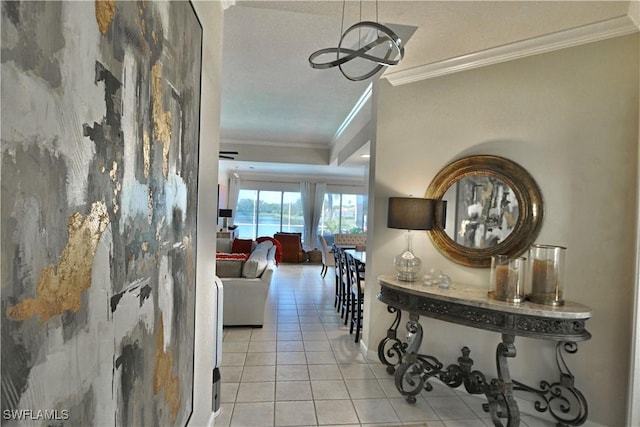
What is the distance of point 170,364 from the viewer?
124 centimetres

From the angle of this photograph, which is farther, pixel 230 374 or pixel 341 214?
pixel 341 214

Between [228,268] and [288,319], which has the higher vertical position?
[228,268]

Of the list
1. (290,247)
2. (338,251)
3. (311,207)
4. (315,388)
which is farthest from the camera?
(311,207)

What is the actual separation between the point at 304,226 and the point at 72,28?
1011 cm

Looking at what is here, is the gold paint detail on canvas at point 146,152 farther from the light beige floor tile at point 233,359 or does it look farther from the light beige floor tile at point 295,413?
the light beige floor tile at point 233,359

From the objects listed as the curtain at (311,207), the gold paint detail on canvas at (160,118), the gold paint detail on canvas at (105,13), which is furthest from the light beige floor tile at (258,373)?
the curtain at (311,207)

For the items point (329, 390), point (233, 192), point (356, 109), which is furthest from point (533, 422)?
point (233, 192)

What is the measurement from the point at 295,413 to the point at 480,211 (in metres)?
Result: 2.19

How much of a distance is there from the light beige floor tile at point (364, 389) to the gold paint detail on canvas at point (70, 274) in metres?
2.53

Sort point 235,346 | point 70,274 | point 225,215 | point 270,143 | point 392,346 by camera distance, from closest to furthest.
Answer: point 70,274 → point 392,346 → point 235,346 → point 270,143 → point 225,215

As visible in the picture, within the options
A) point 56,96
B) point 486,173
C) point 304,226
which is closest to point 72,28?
point 56,96

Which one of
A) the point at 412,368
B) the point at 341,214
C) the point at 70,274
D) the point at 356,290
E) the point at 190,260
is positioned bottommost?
the point at 412,368

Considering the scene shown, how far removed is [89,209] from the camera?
0.69 metres

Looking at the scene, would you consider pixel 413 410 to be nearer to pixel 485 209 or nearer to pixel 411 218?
pixel 411 218
